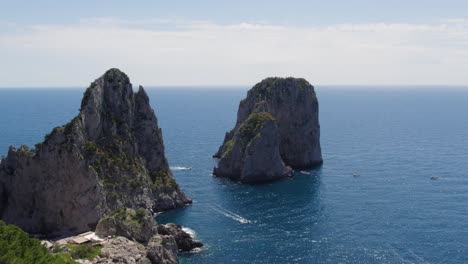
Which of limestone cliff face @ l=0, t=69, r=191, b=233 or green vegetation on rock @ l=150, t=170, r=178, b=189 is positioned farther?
green vegetation on rock @ l=150, t=170, r=178, b=189

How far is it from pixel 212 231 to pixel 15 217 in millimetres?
40997

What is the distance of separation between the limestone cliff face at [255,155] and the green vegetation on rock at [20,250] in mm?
82779

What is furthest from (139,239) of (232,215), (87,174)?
(232,215)

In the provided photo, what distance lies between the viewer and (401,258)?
287 ft

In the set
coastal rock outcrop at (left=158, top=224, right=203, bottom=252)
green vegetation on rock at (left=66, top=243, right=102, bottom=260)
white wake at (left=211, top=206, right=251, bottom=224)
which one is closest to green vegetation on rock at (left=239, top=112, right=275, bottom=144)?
white wake at (left=211, top=206, right=251, bottom=224)

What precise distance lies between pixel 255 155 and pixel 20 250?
90177 mm

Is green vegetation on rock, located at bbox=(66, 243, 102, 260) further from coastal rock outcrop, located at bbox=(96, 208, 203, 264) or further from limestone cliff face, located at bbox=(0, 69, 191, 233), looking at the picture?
limestone cliff face, located at bbox=(0, 69, 191, 233)

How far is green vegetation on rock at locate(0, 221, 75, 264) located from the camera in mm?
59741

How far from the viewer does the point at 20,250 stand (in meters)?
62.6

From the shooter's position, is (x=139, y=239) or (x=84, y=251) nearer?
(x=84, y=251)

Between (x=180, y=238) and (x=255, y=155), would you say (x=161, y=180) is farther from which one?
(x=255, y=155)

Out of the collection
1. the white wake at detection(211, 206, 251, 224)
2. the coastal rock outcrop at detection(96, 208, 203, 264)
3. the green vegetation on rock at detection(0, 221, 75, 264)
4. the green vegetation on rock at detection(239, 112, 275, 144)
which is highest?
the green vegetation on rock at detection(239, 112, 275, 144)

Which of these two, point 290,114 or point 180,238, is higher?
point 290,114

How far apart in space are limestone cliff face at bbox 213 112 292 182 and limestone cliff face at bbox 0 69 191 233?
29.9 m
